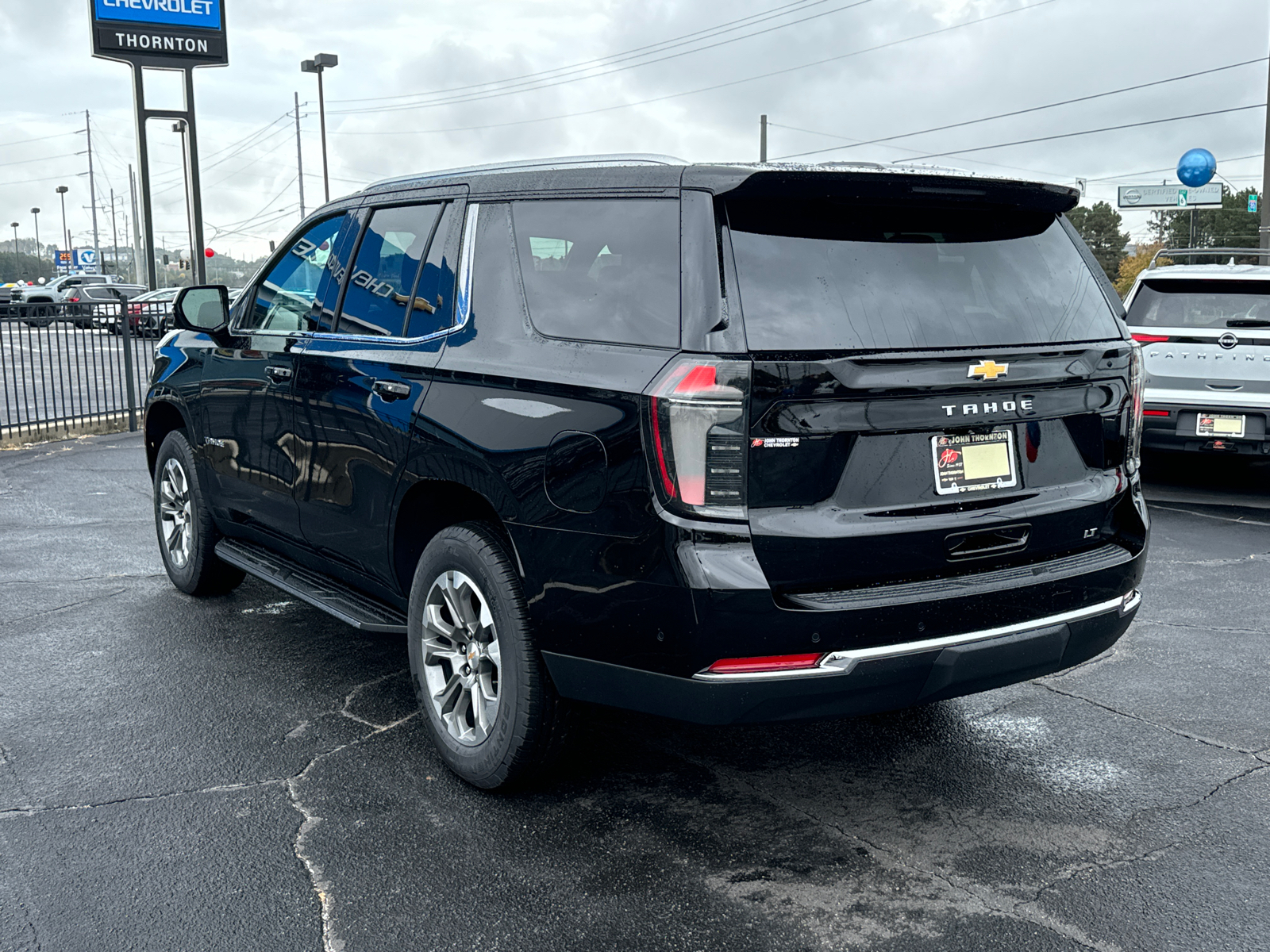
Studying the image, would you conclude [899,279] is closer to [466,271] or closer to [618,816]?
[466,271]

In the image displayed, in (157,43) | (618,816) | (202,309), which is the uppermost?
(157,43)

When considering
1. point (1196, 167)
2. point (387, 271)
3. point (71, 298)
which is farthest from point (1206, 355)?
point (71, 298)

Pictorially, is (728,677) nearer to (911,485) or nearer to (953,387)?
(911,485)

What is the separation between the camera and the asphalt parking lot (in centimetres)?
283

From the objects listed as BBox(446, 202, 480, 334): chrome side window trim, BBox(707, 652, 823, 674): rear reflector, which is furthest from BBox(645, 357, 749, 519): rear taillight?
BBox(446, 202, 480, 334): chrome side window trim

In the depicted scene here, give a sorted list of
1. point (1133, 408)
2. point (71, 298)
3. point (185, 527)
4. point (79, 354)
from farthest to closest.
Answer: point (71, 298) < point (79, 354) < point (185, 527) < point (1133, 408)

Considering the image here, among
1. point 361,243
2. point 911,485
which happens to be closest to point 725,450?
point 911,485

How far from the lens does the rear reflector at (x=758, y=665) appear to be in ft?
9.38

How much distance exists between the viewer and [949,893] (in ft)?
9.78

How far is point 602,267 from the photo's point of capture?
322cm

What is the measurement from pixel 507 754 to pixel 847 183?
1.88m

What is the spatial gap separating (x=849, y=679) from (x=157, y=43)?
1847 centimetres

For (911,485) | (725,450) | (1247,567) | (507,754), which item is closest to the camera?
(725,450)

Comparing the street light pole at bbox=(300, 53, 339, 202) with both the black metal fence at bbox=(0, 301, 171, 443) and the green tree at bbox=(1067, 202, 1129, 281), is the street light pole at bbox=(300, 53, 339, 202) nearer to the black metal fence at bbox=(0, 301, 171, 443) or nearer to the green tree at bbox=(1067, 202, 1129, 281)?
the black metal fence at bbox=(0, 301, 171, 443)
